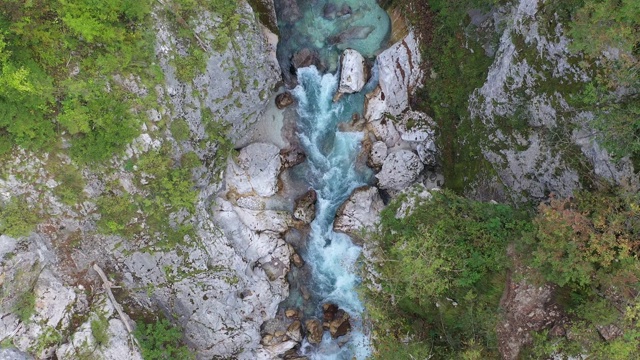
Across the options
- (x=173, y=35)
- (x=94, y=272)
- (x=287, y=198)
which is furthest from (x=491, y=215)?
(x=94, y=272)

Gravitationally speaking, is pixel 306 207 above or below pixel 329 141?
below

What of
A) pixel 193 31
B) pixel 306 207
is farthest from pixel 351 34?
pixel 306 207

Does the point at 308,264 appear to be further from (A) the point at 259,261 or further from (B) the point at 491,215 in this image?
(B) the point at 491,215

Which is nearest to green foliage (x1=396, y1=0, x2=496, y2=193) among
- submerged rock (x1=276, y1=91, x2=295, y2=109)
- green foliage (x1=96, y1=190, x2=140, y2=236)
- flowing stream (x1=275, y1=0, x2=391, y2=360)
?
flowing stream (x1=275, y1=0, x2=391, y2=360)

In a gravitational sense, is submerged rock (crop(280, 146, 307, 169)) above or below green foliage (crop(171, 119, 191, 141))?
below

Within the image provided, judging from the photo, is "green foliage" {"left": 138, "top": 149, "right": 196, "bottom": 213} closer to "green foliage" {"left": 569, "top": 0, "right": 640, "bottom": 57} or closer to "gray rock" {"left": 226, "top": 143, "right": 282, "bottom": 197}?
"gray rock" {"left": 226, "top": 143, "right": 282, "bottom": 197}

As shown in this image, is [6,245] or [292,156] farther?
[292,156]

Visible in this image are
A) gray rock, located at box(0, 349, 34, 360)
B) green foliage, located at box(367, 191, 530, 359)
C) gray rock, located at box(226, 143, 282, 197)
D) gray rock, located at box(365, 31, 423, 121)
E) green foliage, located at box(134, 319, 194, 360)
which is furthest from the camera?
gray rock, located at box(226, 143, 282, 197)

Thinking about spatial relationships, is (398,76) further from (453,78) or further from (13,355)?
(13,355)
